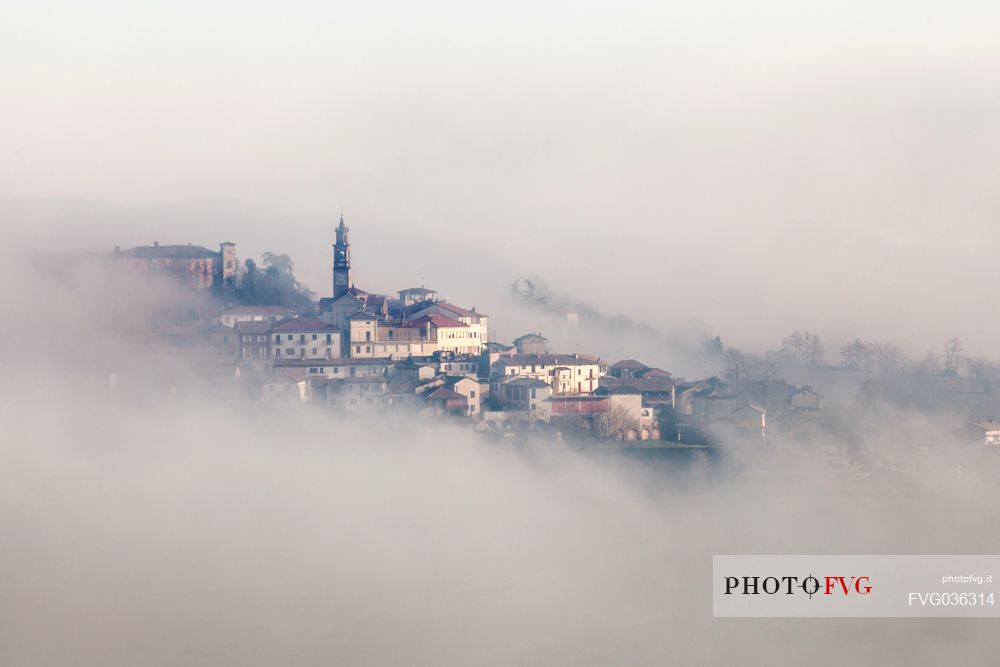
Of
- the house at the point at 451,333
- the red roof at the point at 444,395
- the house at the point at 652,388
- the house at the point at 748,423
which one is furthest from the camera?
the house at the point at 451,333

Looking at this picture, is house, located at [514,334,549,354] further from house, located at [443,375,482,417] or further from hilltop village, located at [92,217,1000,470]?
house, located at [443,375,482,417]

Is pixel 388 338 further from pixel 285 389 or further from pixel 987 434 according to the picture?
pixel 987 434

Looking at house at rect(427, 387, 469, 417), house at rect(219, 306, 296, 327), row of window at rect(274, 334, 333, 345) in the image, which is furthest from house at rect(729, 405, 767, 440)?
house at rect(219, 306, 296, 327)

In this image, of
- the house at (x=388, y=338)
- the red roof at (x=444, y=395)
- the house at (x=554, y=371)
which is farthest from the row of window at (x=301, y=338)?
the red roof at (x=444, y=395)

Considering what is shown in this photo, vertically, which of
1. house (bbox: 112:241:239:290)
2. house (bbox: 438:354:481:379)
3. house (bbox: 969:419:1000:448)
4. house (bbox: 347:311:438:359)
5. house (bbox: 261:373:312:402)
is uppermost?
house (bbox: 112:241:239:290)

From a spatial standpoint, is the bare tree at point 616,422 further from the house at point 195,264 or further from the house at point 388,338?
the house at point 195,264

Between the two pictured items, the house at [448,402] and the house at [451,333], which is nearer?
the house at [448,402]

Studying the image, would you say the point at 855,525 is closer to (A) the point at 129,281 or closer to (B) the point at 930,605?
(B) the point at 930,605
